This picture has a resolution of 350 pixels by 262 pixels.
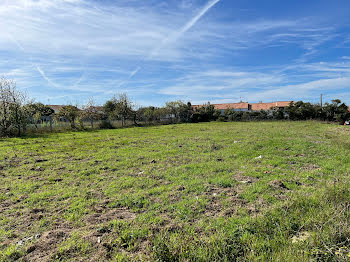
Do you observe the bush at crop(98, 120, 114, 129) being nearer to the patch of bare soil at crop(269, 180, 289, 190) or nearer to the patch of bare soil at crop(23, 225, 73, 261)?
the patch of bare soil at crop(23, 225, 73, 261)

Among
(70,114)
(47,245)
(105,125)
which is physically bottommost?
(47,245)

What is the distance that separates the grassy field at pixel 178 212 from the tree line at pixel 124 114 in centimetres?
1448

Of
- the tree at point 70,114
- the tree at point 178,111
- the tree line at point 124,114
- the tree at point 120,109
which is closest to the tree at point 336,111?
the tree line at point 124,114

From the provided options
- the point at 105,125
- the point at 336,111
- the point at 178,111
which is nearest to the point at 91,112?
the point at 105,125

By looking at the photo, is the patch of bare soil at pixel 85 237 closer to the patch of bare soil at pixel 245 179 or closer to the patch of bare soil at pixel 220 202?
the patch of bare soil at pixel 220 202

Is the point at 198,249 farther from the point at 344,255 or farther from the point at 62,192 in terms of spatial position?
the point at 62,192

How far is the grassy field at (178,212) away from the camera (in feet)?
7.97

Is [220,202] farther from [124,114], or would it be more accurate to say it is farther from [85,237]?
[124,114]

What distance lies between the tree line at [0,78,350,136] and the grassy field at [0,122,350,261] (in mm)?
14478

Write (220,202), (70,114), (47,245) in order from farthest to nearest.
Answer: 1. (70,114)
2. (220,202)
3. (47,245)

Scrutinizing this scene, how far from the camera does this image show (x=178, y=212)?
3.42m

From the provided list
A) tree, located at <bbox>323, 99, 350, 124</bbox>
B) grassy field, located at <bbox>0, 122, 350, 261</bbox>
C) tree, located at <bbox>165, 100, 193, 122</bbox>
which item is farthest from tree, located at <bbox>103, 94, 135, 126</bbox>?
tree, located at <bbox>323, 99, 350, 124</bbox>

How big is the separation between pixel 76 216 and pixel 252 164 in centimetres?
516

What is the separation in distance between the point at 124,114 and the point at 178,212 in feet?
92.3
